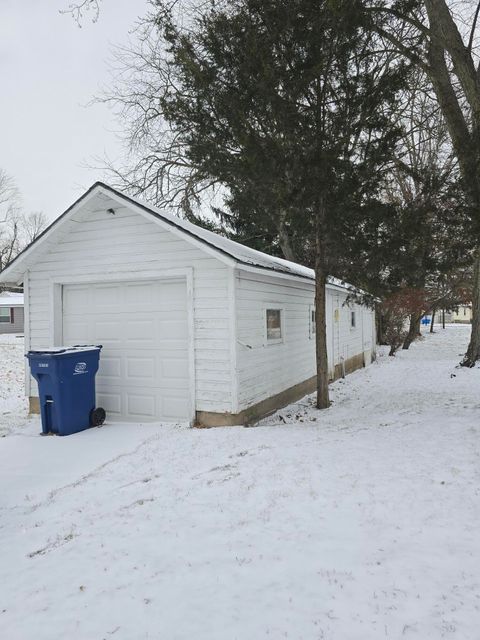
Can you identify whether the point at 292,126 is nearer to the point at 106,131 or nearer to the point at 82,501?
the point at 82,501

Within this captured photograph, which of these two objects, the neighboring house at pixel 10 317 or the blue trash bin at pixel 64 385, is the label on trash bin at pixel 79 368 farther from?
the neighboring house at pixel 10 317

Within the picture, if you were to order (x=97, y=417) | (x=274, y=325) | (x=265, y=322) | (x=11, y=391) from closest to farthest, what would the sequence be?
(x=97, y=417)
(x=265, y=322)
(x=274, y=325)
(x=11, y=391)

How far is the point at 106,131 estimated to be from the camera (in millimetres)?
16375

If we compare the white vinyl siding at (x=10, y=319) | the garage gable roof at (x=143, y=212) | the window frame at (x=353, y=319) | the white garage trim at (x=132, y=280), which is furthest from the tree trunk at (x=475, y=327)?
the white vinyl siding at (x=10, y=319)

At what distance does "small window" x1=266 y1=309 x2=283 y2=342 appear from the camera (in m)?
8.59

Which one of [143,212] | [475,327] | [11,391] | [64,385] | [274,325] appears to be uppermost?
[143,212]

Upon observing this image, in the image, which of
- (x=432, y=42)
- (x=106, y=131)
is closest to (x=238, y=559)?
(x=432, y=42)

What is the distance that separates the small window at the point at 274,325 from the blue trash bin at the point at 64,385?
3.30 metres

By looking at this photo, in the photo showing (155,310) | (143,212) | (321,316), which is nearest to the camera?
(143,212)

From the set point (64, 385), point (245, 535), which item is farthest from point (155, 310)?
point (245, 535)

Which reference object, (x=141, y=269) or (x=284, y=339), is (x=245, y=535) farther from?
(x=284, y=339)

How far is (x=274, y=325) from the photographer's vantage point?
8.94 meters

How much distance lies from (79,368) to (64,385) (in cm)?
36

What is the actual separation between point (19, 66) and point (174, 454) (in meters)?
11.9
